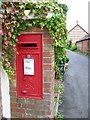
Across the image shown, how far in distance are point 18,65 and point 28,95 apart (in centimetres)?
61

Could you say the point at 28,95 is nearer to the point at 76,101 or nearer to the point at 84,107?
the point at 84,107

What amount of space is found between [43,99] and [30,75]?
0.52 metres

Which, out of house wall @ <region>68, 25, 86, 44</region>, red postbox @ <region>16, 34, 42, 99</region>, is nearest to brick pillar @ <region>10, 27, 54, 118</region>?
red postbox @ <region>16, 34, 42, 99</region>

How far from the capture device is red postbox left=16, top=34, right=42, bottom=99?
4.09 m

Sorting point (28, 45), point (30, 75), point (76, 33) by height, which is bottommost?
point (30, 75)

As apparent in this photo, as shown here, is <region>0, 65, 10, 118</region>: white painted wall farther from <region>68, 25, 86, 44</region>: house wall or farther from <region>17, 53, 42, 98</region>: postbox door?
<region>68, 25, 86, 44</region>: house wall

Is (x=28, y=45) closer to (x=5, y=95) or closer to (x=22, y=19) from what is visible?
(x=22, y=19)

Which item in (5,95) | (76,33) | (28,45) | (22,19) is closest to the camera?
(22,19)

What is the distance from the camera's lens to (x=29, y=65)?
13.7 ft

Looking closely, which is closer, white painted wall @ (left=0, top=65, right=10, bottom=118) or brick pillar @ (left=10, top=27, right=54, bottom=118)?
brick pillar @ (left=10, top=27, right=54, bottom=118)

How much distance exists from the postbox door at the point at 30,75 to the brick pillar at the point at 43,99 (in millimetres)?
96

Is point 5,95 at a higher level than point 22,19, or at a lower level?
lower

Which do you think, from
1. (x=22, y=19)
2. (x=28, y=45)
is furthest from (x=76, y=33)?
(x=22, y=19)

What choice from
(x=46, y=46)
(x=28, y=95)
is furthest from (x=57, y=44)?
(x=28, y=95)
